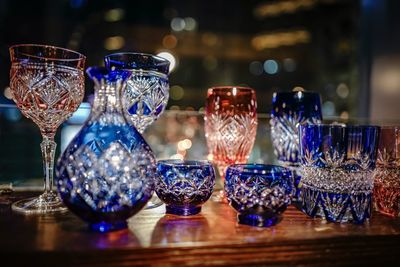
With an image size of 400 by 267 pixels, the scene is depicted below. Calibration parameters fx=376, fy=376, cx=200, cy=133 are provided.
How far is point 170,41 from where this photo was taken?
3.46 m

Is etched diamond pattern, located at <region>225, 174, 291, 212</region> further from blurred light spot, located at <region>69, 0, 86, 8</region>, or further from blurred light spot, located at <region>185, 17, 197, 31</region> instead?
blurred light spot, located at <region>185, 17, 197, 31</region>

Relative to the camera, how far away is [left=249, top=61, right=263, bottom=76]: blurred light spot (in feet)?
12.7

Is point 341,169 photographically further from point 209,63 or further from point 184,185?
point 209,63

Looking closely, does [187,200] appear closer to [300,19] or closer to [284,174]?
[284,174]

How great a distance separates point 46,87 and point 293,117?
0.47 meters

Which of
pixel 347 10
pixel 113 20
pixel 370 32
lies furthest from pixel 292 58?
pixel 370 32

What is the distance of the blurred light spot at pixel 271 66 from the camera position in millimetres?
3900

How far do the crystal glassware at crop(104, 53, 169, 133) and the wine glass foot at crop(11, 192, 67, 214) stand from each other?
0.61 ft

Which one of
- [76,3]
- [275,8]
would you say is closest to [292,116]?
[76,3]

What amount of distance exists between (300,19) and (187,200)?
11.1 ft

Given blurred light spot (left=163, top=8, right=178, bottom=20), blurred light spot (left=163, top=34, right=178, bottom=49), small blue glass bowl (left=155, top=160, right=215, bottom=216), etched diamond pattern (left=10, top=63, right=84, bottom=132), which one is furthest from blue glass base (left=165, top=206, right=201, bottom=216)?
blurred light spot (left=163, top=34, right=178, bottom=49)

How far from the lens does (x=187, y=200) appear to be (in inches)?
23.1

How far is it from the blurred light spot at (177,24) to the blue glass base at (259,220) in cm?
291

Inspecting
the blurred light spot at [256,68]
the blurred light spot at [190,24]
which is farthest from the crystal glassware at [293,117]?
the blurred light spot at [256,68]
